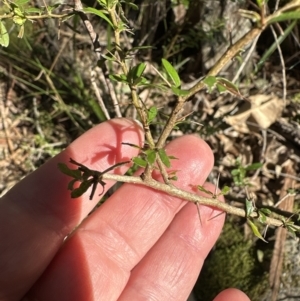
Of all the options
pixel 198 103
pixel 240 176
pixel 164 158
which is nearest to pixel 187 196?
pixel 164 158

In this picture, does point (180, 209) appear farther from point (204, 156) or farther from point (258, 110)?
point (258, 110)

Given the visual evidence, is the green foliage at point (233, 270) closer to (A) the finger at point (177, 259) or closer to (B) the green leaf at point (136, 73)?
(A) the finger at point (177, 259)

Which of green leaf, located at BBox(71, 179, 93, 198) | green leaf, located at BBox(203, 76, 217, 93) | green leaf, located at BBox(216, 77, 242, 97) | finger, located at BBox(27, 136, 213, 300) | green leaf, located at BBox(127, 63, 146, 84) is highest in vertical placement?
green leaf, located at BBox(203, 76, 217, 93)

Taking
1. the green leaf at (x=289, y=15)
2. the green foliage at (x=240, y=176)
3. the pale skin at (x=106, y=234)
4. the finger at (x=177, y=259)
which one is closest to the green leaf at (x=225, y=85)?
the green leaf at (x=289, y=15)

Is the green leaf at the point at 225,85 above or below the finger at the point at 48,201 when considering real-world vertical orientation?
above

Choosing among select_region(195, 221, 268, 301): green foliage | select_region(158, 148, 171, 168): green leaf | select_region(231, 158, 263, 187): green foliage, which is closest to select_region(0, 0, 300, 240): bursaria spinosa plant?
select_region(158, 148, 171, 168): green leaf

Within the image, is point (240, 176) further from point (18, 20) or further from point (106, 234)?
point (18, 20)

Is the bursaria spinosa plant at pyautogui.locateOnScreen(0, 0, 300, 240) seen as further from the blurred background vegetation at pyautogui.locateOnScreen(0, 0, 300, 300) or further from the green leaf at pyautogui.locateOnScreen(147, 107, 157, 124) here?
the blurred background vegetation at pyautogui.locateOnScreen(0, 0, 300, 300)
